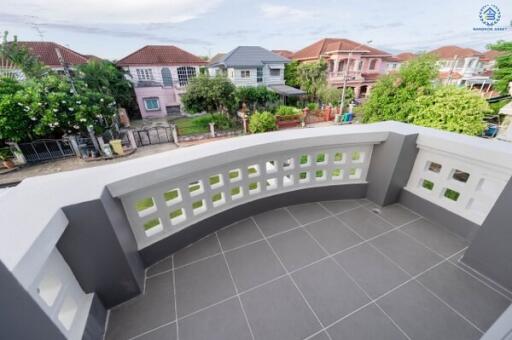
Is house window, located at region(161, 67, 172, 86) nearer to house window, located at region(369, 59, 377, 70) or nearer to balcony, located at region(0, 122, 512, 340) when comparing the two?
balcony, located at region(0, 122, 512, 340)

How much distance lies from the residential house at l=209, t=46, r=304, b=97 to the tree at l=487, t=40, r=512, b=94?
36.6 feet

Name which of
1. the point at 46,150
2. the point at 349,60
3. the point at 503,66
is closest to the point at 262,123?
the point at 46,150

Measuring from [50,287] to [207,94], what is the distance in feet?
38.6

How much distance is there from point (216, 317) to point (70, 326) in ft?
3.28

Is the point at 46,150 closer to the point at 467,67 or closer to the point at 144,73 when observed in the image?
the point at 144,73

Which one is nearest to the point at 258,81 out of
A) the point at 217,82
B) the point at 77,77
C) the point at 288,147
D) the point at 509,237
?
the point at 217,82

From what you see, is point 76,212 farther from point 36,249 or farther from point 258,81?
point 258,81

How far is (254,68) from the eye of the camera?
52.7 ft

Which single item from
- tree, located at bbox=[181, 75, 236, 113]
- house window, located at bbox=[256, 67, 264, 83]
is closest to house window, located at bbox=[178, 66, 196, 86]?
house window, located at bbox=[256, 67, 264, 83]

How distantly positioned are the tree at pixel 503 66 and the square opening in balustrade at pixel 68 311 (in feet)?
61.9

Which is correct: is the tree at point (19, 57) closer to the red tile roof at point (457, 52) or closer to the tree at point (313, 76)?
the tree at point (313, 76)

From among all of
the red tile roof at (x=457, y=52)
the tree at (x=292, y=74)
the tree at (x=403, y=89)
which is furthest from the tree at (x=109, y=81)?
the red tile roof at (x=457, y=52)

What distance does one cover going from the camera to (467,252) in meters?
2.03

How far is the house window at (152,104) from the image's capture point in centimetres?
1661
